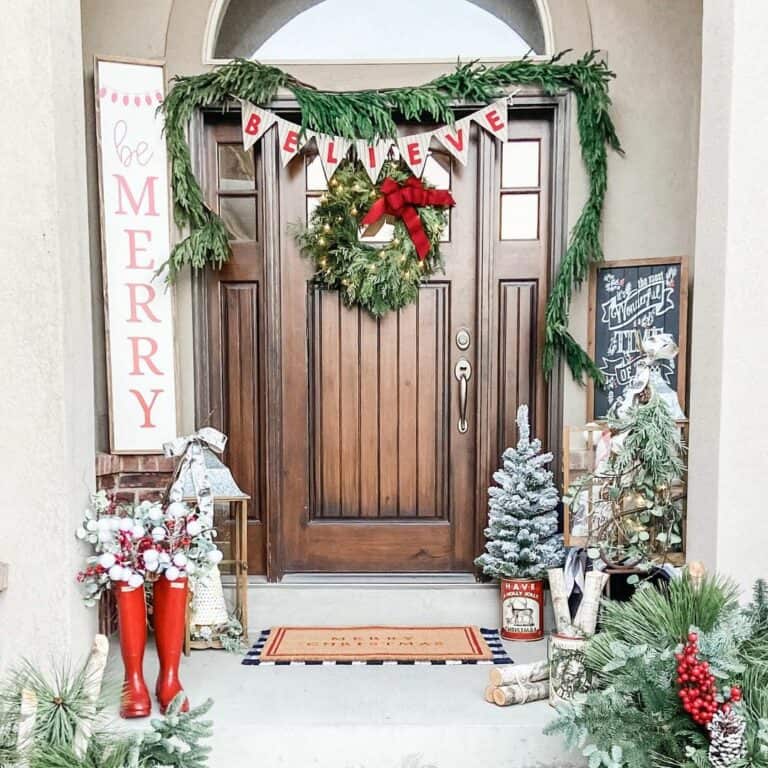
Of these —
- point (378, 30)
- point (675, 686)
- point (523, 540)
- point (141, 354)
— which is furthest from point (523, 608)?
point (378, 30)

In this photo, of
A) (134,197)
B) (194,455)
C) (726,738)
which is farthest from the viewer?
(134,197)

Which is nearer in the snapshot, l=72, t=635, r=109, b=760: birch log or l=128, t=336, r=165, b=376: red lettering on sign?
l=72, t=635, r=109, b=760: birch log

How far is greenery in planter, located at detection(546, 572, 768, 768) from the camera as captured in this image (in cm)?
125

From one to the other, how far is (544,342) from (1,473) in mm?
1916

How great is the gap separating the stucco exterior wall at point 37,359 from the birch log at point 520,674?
121cm

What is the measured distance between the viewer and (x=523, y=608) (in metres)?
2.37

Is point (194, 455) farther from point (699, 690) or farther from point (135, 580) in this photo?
point (699, 690)

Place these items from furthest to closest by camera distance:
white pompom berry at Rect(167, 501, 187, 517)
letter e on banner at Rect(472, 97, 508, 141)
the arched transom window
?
→ the arched transom window
letter e on banner at Rect(472, 97, 508, 141)
white pompom berry at Rect(167, 501, 187, 517)

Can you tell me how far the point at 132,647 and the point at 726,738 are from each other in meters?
1.47

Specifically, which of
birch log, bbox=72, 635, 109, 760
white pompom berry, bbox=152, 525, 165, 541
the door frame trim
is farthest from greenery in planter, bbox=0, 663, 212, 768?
the door frame trim

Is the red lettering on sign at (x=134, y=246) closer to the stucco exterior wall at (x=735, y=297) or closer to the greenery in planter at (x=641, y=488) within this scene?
the greenery in planter at (x=641, y=488)

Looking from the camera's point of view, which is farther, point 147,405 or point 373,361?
point 373,361

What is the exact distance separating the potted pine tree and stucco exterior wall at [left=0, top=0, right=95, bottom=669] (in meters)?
1.43

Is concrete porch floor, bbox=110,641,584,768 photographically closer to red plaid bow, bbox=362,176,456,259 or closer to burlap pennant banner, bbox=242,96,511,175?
red plaid bow, bbox=362,176,456,259
